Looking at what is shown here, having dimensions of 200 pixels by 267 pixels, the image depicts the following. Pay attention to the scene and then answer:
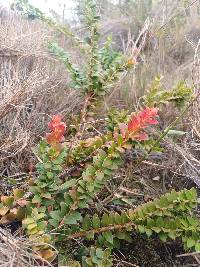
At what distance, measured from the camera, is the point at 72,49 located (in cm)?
411

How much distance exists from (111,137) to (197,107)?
764mm

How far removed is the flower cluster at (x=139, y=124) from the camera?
182 centimetres

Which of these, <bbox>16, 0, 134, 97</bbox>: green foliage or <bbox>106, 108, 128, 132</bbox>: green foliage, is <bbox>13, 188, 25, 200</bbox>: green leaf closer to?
<bbox>106, 108, 128, 132</bbox>: green foliage

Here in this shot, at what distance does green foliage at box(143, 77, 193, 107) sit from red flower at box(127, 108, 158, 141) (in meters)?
0.54

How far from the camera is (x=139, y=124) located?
1841 mm

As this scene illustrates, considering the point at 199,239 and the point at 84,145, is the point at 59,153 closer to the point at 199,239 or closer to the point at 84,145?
the point at 84,145

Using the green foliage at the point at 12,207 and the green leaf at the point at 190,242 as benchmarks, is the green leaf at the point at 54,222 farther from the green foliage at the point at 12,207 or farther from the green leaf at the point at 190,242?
the green leaf at the point at 190,242

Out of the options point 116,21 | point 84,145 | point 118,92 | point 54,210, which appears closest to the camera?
point 54,210

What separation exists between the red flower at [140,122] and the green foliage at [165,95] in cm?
54

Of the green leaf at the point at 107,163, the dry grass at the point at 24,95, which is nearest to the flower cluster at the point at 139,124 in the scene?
the green leaf at the point at 107,163

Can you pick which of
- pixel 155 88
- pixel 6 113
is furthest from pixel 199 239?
pixel 6 113

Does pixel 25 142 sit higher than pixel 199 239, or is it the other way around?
pixel 25 142

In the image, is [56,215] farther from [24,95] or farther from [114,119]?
[24,95]

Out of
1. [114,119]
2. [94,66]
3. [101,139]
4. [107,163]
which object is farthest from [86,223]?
[94,66]
